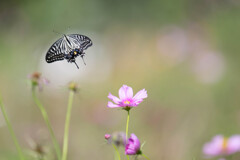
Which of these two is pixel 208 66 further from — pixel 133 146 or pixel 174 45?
pixel 133 146

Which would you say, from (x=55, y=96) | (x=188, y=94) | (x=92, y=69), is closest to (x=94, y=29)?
(x=92, y=69)

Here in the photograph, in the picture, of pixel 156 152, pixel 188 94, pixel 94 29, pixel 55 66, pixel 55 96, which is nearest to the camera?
pixel 156 152

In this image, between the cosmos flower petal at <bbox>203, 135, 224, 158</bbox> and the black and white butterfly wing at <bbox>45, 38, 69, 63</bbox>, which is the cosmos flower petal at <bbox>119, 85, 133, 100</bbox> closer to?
→ the black and white butterfly wing at <bbox>45, 38, 69, 63</bbox>

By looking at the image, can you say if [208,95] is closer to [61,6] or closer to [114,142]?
[114,142]

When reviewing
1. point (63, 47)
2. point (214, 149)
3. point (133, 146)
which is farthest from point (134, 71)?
point (133, 146)

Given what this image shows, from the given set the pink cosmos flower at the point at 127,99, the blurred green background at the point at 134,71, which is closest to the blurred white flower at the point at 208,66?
the blurred green background at the point at 134,71

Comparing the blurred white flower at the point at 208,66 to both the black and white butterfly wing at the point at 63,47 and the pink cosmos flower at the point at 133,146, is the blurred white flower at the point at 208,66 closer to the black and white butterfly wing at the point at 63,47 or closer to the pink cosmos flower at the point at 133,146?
the black and white butterfly wing at the point at 63,47
